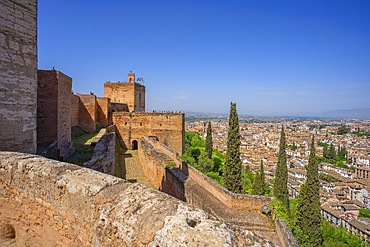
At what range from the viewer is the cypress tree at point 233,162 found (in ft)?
55.7

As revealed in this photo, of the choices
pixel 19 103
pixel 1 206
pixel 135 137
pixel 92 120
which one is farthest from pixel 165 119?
pixel 1 206

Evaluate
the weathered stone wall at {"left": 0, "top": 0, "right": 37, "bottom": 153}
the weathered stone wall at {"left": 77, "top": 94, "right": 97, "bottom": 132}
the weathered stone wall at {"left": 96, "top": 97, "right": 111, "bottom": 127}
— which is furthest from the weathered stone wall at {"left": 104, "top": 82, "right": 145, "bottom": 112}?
the weathered stone wall at {"left": 0, "top": 0, "right": 37, "bottom": 153}

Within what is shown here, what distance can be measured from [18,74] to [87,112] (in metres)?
15.8

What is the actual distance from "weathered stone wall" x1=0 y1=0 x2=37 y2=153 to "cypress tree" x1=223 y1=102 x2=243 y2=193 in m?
13.7

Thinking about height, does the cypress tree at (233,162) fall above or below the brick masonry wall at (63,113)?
below

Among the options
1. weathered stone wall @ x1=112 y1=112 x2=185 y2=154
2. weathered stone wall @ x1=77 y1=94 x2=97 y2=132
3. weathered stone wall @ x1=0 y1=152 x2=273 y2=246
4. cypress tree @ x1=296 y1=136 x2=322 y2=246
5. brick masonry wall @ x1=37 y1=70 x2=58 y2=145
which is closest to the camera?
weathered stone wall @ x1=0 y1=152 x2=273 y2=246

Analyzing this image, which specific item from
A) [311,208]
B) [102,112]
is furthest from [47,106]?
[311,208]

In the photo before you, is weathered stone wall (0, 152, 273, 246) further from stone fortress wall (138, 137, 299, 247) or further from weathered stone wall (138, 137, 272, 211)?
weathered stone wall (138, 137, 272, 211)

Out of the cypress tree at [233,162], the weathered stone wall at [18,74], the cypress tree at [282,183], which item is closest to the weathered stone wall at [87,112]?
the cypress tree at [233,162]

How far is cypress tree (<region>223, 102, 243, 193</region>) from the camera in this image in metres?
17.0

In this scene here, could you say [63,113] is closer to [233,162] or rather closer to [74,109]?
[74,109]

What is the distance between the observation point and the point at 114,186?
2.08 meters

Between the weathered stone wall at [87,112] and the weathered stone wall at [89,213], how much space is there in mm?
17961

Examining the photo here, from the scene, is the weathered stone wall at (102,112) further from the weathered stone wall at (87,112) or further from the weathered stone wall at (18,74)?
the weathered stone wall at (18,74)
